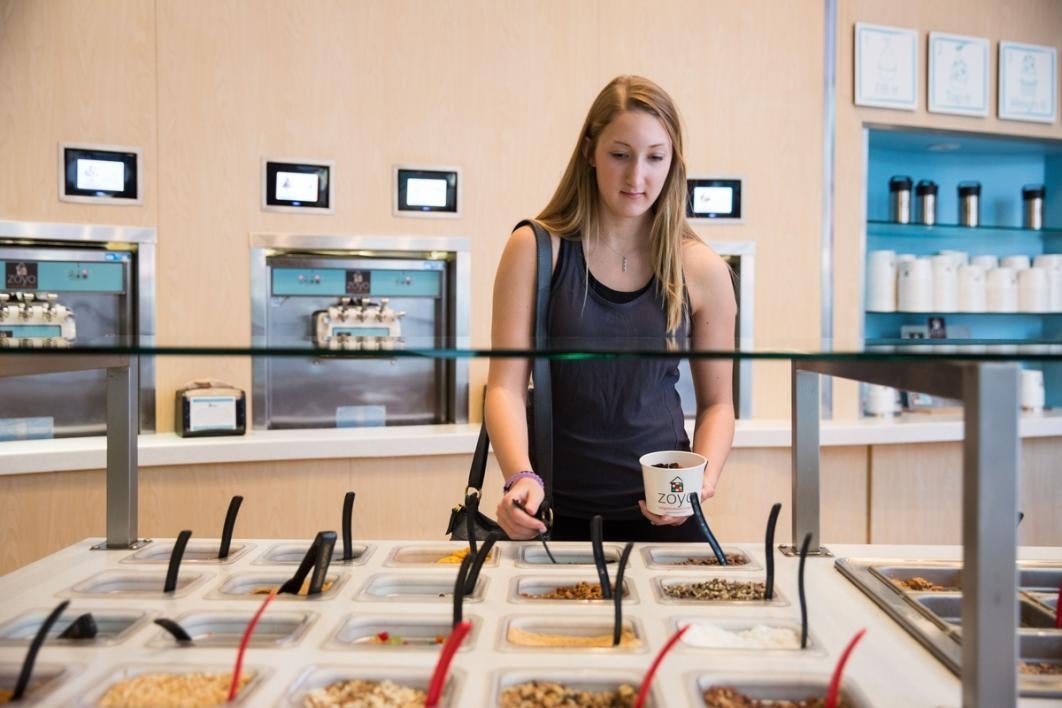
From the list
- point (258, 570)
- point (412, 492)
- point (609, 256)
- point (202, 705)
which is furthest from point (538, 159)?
point (202, 705)

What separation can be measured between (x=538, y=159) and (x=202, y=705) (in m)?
2.98

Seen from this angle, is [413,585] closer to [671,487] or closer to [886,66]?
[671,487]

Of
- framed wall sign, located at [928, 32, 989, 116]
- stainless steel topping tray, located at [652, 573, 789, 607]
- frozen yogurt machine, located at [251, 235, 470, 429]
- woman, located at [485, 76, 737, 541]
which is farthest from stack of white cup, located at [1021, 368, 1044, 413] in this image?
stainless steel topping tray, located at [652, 573, 789, 607]

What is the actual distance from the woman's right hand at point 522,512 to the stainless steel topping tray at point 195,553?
0.47 meters

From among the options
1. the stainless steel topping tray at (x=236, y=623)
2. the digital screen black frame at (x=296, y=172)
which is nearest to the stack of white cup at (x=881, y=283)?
the digital screen black frame at (x=296, y=172)

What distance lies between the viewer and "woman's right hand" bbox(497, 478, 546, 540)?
1417mm

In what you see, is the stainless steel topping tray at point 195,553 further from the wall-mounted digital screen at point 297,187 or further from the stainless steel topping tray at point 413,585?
the wall-mounted digital screen at point 297,187

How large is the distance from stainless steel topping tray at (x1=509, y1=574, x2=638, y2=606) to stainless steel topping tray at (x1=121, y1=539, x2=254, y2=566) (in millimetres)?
501

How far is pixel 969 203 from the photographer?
171 inches

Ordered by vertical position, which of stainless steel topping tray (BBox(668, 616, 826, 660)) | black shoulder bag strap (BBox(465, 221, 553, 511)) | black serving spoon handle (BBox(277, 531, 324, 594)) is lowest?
stainless steel topping tray (BBox(668, 616, 826, 660))

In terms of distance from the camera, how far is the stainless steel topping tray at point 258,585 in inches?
50.1

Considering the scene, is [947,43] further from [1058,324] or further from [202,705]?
→ [202,705]

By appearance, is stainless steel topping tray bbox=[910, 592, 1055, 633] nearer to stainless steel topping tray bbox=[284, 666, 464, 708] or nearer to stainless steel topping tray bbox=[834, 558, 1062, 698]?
stainless steel topping tray bbox=[834, 558, 1062, 698]

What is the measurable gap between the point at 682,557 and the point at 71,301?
2.69 meters
